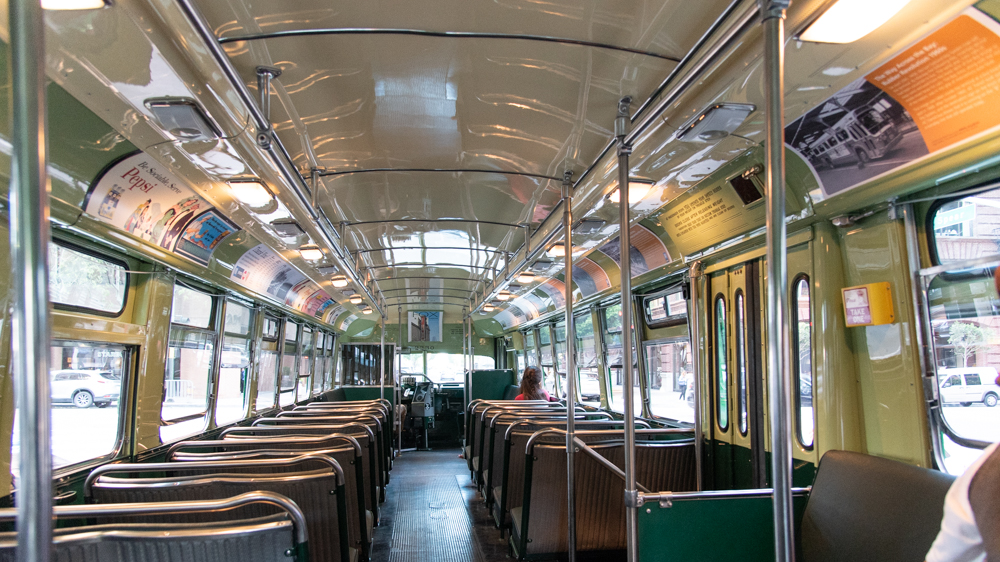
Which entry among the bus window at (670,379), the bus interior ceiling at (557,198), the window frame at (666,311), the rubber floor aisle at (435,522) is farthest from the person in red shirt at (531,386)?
the window frame at (666,311)

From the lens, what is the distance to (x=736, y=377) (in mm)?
4320

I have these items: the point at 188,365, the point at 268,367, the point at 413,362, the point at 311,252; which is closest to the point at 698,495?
the point at 311,252

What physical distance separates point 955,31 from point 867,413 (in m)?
Result: 1.82

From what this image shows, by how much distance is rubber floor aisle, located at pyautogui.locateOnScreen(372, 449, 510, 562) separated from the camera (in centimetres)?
537

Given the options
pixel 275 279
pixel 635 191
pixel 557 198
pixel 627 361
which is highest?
pixel 557 198

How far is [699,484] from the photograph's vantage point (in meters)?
4.41

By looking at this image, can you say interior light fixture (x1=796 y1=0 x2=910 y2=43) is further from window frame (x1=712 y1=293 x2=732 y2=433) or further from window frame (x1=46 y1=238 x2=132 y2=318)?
window frame (x1=46 y1=238 x2=132 y2=318)

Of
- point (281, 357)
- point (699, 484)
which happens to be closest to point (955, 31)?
point (699, 484)

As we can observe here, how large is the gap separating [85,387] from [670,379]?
4.92 meters

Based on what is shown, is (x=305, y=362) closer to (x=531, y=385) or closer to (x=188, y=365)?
(x=531, y=385)

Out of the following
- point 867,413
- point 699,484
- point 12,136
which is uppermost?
point 12,136

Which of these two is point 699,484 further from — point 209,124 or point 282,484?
point 209,124

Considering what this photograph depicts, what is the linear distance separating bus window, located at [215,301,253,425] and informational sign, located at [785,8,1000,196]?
594 cm

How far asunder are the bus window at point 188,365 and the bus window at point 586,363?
495cm
